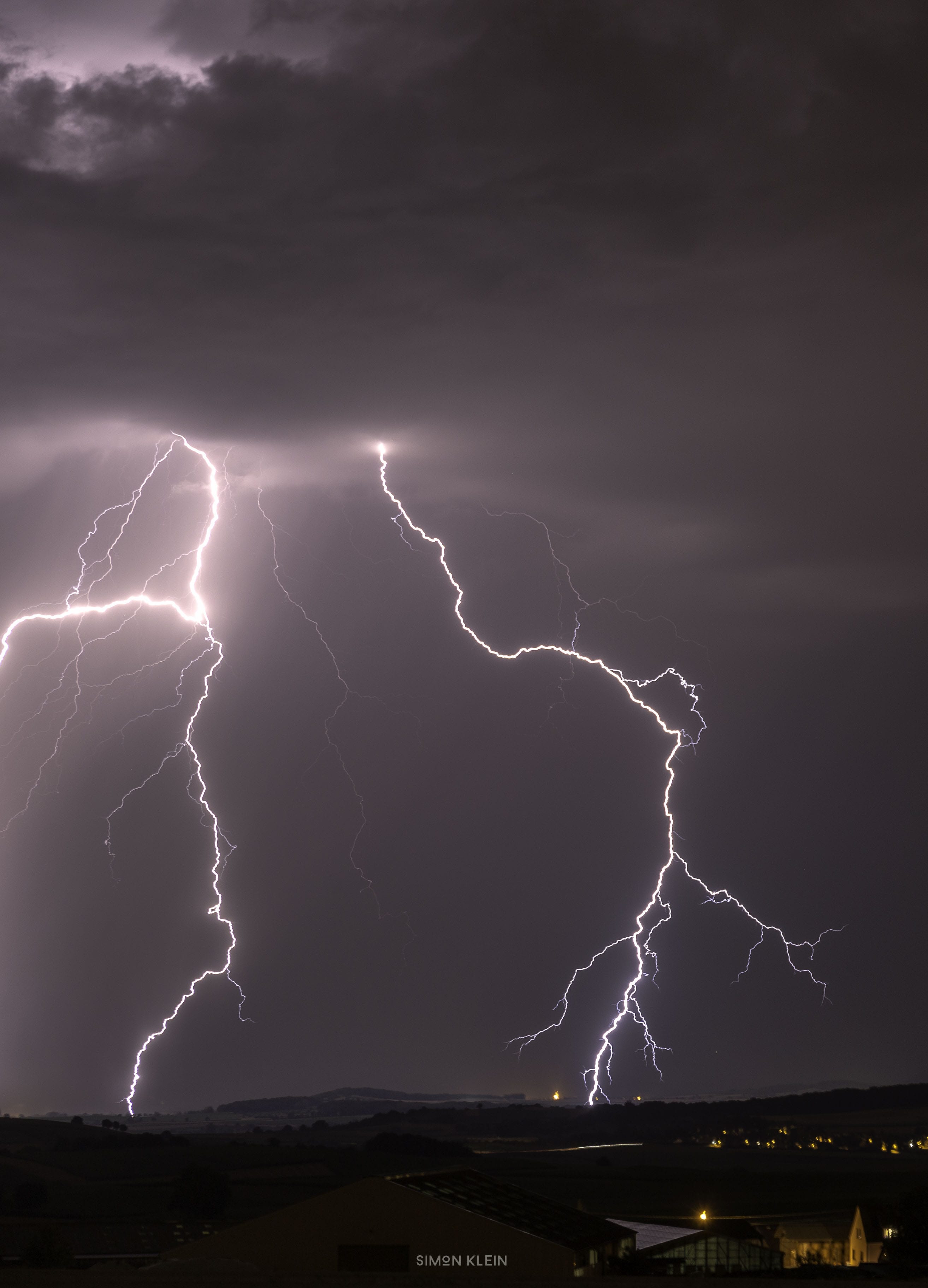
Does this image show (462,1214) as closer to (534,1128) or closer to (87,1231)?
(87,1231)

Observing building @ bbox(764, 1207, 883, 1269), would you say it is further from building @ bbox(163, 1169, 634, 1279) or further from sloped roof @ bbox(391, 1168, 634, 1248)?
building @ bbox(163, 1169, 634, 1279)

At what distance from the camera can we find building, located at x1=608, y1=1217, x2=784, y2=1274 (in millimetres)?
24344

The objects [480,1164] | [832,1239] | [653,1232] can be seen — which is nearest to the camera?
[653,1232]

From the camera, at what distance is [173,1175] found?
54188 mm

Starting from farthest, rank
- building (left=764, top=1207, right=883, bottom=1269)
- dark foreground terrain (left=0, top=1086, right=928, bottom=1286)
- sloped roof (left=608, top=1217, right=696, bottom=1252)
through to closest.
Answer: dark foreground terrain (left=0, top=1086, right=928, bottom=1286)
building (left=764, top=1207, right=883, bottom=1269)
sloped roof (left=608, top=1217, right=696, bottom=1252)

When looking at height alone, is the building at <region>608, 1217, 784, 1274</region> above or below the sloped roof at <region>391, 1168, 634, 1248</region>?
below

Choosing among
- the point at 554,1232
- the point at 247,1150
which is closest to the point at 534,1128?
the point at 247,1150

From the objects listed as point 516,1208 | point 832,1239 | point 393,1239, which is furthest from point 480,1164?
point 393,1239

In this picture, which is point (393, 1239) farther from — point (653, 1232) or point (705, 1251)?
point (653, 1232)

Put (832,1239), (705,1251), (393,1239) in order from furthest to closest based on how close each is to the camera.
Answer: (832,1239) < (705,1251) < (393,1239)

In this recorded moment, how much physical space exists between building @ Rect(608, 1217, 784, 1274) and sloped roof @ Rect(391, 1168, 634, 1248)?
1960 millimetres

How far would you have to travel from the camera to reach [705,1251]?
25.6m

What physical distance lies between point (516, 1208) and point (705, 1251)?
7284mm

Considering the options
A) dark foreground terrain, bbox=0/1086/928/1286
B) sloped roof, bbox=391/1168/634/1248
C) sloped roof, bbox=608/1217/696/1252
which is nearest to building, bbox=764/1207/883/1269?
dark foreground terrain, bbox=0/1086/928/1286
